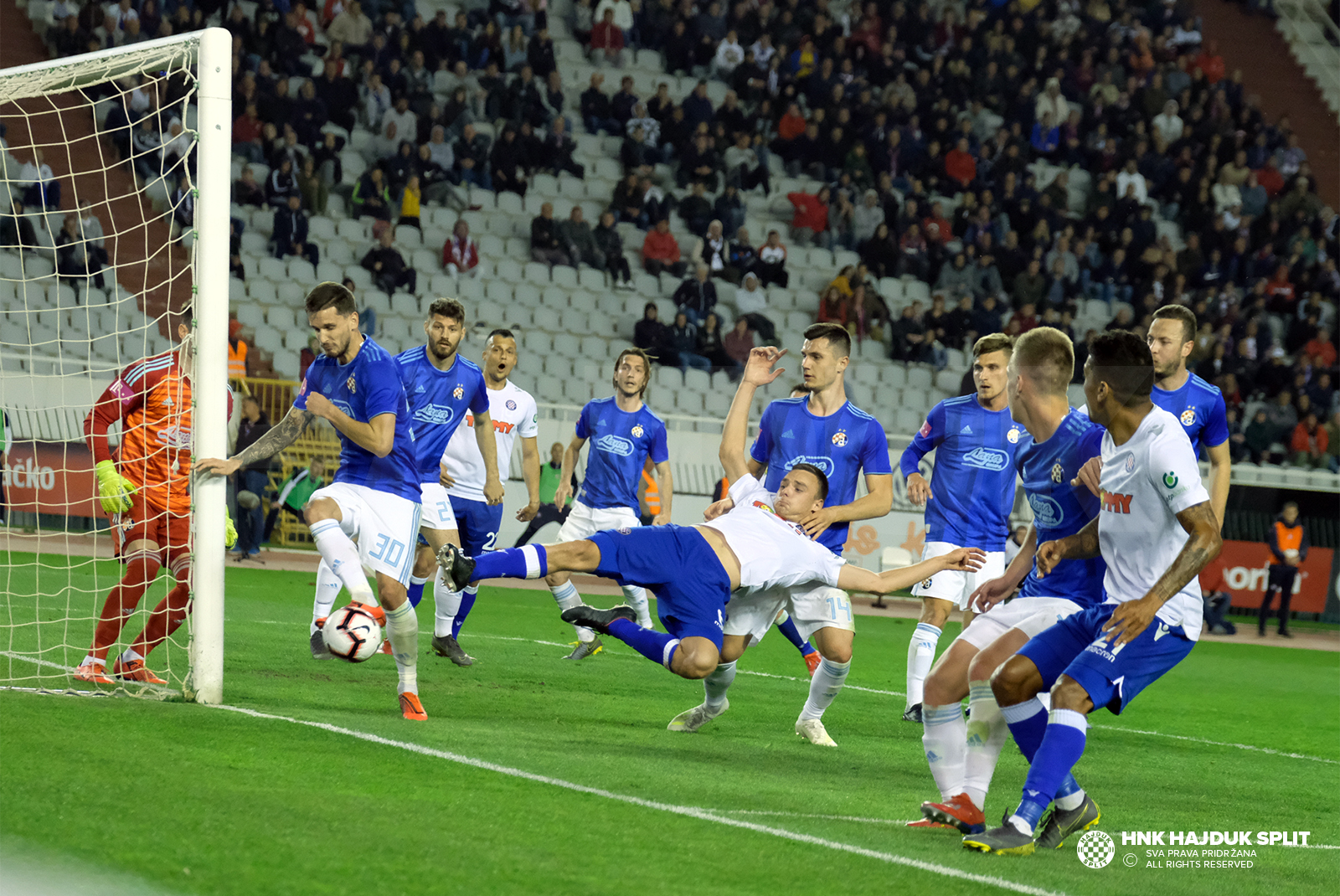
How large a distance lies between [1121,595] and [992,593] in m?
0.75

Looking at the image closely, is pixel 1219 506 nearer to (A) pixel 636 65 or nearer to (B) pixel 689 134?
(B) pixel 689 134

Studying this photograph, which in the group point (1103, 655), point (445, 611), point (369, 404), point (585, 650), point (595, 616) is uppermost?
point (369, 404)

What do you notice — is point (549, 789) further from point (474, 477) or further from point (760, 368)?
point (474, 477)

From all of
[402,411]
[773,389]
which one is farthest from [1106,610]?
[773,389]

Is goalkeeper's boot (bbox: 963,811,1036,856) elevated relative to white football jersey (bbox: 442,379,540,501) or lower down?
lower down

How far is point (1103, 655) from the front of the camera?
5.09 metres

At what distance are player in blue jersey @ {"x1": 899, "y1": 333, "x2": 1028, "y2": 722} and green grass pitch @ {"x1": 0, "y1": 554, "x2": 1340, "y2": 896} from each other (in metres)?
0.72

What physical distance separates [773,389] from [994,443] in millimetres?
14732

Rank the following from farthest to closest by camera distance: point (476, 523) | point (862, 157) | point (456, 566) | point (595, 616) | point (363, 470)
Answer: point (862, 157) → point (476, 523) → point (363, 470) → point (595, 616) → point (456, 566)

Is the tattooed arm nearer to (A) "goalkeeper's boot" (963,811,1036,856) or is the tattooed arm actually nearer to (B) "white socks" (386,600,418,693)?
(B) "white socks" (386,600,418,693)

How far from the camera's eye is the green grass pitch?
430cm

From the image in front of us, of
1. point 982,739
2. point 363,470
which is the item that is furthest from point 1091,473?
point 363,470

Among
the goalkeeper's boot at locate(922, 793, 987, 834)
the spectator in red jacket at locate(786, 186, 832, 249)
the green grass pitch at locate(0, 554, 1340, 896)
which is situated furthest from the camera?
the spectator in red jacket at locate(786, 186, 832, 249)

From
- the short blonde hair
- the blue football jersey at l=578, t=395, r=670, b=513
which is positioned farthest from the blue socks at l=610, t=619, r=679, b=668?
the blue football jersey at l=578, t=395, r=670, b=513
